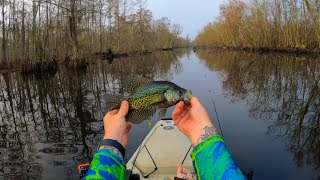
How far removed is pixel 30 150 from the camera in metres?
9.38

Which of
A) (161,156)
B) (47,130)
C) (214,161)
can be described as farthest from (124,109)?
(47,130)

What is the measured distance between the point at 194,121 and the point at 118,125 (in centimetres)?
47

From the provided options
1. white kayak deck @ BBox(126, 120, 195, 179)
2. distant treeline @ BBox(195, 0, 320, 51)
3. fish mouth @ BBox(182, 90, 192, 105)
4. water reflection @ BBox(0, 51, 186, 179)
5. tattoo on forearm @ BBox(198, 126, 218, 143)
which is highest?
distant treeline @ BBox(195, 0, 320, 51)

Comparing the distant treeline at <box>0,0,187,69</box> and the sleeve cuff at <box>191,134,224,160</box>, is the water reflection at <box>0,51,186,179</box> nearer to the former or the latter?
the sleeve cuff at <box>191,134,224,160</box>

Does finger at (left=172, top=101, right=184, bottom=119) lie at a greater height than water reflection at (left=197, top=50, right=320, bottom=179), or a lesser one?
greater

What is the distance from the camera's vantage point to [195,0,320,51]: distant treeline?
141ft

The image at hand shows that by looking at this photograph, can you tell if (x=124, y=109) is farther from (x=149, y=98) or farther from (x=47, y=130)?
(x=47, y=130)

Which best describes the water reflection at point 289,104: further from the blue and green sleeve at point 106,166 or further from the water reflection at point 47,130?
the blue and green sleeve at point 106,166

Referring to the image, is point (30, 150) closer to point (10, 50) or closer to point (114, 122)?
point (114, 122)

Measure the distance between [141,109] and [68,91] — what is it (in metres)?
17.6

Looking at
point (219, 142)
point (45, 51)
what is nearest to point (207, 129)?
point (219, 142)

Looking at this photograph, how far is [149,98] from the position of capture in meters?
2.15

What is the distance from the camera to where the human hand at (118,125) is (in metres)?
1.98

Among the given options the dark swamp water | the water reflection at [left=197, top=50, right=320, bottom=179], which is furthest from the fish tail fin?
the water reflection at [left=197, top=50, right=320, bottom=179]
